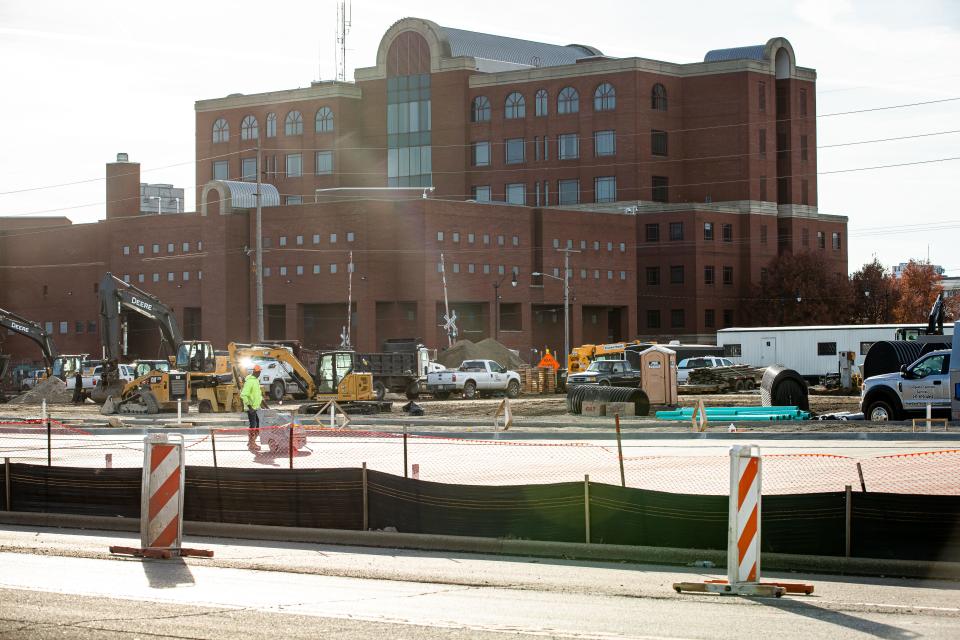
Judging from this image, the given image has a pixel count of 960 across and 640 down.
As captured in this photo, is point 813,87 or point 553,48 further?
point 553,48

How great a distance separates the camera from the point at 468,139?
116062mm

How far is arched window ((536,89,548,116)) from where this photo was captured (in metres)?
112

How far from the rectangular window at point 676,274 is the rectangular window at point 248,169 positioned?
41258 mm

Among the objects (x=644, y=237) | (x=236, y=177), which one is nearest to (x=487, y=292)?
(x=644, y=237)

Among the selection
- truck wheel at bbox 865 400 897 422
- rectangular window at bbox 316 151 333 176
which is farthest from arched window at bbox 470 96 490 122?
truck wheel at bbox 865 400 897 422

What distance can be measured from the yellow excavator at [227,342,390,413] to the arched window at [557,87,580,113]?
59816mm

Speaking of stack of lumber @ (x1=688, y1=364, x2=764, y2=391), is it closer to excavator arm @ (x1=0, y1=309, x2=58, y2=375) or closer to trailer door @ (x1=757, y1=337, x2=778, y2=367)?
trailer door @ (x1=757, y1=337, x2=778, y2=367)

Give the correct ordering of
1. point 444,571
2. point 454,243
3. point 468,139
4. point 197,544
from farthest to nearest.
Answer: point 468,139, point 454,243, point 197,544, point 444,571

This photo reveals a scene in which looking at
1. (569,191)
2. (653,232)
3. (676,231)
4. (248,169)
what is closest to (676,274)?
(676,231)

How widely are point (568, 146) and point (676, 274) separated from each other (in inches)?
582

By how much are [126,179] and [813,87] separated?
62.5m

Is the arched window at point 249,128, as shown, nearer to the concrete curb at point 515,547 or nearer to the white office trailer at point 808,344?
the white office trailer at point 808,344

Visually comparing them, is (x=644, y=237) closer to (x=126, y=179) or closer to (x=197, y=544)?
(x=126, y=179)

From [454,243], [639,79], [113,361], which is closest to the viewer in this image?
[113,361]
